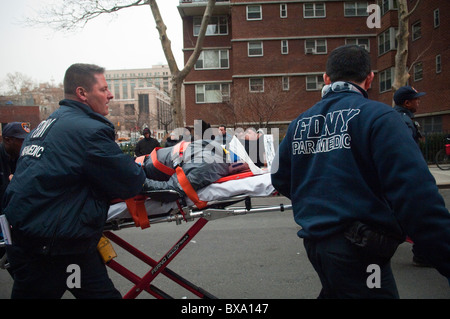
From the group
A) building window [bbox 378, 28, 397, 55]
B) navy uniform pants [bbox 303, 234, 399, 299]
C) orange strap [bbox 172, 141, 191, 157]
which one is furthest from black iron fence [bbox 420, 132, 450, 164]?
navy uniform pants [bbox 303, 234, 399, 299]

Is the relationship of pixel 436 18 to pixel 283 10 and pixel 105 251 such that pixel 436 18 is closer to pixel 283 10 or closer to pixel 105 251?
pixel 283 10

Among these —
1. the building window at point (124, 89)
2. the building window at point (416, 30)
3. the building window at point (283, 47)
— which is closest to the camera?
the building window at point (416, 30)

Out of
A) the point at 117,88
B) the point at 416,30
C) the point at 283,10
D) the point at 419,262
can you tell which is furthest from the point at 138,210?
the point at 117,88

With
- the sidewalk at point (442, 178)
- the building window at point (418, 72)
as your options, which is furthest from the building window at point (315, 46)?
the sidewalk at point (442, 178)

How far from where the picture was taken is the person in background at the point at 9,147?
3.89 metres

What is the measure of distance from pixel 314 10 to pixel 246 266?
27.8 metres

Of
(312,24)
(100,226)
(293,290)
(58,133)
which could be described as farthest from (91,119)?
(312,24)

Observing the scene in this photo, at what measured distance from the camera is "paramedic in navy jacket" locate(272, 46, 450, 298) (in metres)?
1.48

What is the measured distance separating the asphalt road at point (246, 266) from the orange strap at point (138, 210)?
1278 millimetres

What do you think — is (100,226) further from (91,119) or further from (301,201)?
(301,201)

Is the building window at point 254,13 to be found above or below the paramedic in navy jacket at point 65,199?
above

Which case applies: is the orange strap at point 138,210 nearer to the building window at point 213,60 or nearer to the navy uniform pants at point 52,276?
the navy uniform pants at point 52,276

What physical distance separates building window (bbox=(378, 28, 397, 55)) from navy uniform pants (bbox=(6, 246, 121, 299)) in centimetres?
2743

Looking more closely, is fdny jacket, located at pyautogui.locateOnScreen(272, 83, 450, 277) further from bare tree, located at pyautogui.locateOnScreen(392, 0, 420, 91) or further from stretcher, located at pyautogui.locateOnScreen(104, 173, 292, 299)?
bare tree, located at pyautogui.locateOnScreen(392, 0, 420, 91)
